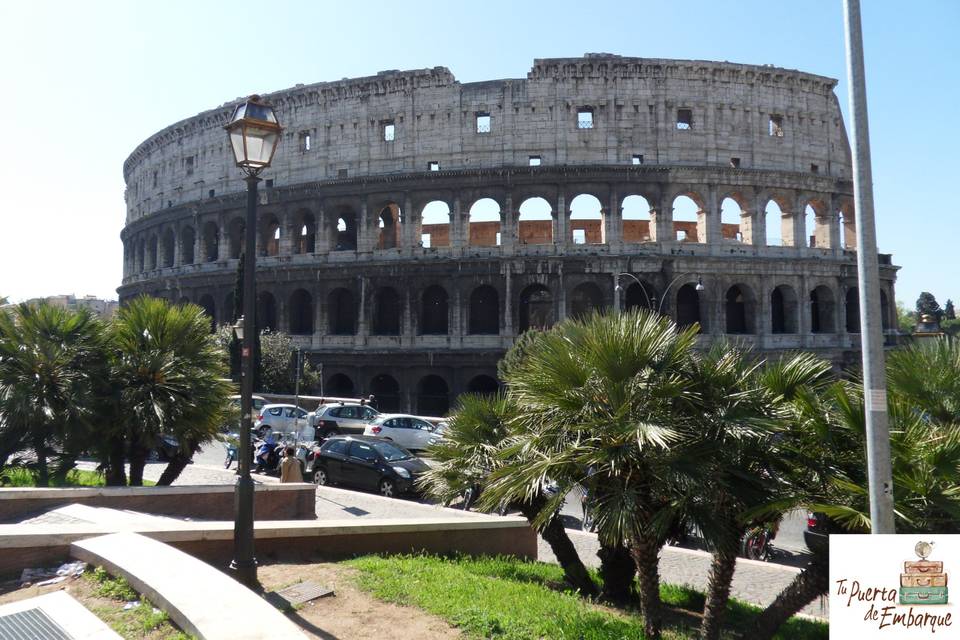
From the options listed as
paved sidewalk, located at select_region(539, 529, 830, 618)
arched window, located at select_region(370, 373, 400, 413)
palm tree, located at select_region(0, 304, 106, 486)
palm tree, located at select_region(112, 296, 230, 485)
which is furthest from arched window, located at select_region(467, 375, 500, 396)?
palm tree, located at select_region(0, 304, 106, 486)

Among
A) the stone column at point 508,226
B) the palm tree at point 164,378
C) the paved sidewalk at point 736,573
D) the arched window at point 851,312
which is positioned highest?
the stone column at point 508,226

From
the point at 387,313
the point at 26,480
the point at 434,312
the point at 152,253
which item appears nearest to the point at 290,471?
the point at 26,480

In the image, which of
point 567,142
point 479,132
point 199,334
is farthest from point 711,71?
point 199,334

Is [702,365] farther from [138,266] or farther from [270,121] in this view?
[138,266]

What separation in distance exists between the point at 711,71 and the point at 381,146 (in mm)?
17037

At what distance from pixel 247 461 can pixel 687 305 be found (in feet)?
96.3

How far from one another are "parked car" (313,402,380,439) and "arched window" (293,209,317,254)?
1426 centimetres

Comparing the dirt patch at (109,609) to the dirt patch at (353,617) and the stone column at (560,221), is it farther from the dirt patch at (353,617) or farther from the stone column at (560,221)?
the stone column at (560,221)

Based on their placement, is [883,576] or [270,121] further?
[270,121]

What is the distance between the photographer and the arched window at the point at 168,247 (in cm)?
4150

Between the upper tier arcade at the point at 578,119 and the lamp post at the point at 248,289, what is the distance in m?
26.0

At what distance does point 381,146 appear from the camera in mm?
34375

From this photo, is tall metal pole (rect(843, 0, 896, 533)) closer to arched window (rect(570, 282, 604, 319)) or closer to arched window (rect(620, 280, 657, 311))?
arched window (rect(620, 280, 657, 311))

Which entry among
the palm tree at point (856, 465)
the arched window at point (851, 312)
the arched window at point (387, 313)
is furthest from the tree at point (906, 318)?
the palm tree at point (856, 465)
